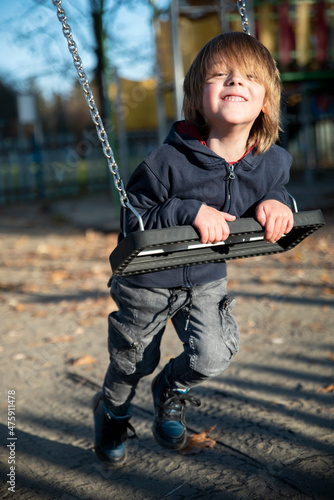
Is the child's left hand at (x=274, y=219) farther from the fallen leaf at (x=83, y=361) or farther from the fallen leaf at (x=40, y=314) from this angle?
the fallen leaf at (x=40, y=314)

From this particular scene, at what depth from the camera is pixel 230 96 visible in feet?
5.99

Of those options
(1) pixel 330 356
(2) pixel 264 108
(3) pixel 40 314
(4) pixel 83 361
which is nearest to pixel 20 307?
(3) pixel 40 314

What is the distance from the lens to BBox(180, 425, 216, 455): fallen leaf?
7.27 feet

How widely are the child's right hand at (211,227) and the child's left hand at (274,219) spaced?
0.15m

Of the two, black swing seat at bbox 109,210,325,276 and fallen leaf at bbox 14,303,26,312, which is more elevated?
black swing seat at bbox 109,210,325,276

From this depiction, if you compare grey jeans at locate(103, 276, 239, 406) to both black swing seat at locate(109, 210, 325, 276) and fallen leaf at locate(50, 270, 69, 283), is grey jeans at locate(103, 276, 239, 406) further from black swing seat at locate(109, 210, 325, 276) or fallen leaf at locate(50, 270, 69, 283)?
fallen leaf at locate(50, 270, 69, 283)

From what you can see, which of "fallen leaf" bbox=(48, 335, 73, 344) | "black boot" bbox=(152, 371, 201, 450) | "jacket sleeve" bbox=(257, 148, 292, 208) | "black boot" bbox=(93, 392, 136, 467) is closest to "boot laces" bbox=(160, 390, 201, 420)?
"black boot" bbox=(152, 371, 201, 450)

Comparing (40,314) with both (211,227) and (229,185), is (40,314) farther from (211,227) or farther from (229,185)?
(211,227)

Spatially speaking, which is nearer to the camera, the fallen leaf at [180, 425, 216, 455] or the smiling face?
the smiling face

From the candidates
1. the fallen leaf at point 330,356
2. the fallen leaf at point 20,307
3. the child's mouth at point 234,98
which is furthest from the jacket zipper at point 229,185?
the fallen leaf at point 20,307

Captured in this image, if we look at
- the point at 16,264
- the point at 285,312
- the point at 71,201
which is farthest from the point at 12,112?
the point at 285,312

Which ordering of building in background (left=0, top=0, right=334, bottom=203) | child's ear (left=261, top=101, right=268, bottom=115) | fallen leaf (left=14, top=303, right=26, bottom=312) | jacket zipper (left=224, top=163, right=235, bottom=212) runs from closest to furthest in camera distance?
jacket zipper (left=224, top=163, right=235, bottom=212) < child's ear (left=261, top=101, right=268, bottom=115) < fallen leaf (left=14, top=303, right=26, bottom=312) < building in background (left=0, top=0, right=334, bottom=203)

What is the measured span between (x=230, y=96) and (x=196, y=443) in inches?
54.4

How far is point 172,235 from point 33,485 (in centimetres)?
112
